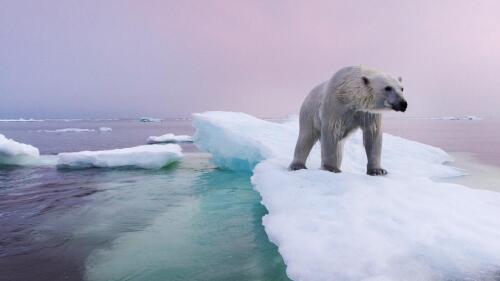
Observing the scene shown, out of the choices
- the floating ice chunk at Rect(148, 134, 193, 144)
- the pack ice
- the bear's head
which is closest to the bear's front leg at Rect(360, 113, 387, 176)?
the bear's head

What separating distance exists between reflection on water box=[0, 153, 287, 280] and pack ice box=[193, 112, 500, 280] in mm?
577

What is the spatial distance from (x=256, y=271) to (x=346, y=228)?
3.22ft

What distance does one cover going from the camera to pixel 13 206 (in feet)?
19.1

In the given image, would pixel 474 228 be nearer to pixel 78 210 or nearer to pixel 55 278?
pixel 55 278

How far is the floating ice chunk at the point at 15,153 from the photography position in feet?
38.1

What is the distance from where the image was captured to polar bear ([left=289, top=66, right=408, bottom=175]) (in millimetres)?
3807

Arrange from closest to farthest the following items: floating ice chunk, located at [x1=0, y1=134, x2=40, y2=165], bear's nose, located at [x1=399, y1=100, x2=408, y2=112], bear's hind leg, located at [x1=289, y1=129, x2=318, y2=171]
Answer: bear's nose, located at [x1=399, y1=100, x2=408, y2=112], bear's hind leg, located at [x1=289, y1=129, x2=318, y2=171], floating ice chunk, located at [x1=0, y1=134, x2=40, y2=165]

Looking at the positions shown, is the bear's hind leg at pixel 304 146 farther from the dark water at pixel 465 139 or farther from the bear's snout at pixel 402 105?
the dark water at pixel 465 139

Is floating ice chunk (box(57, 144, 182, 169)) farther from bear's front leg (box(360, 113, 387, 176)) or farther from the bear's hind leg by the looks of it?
bear's front leg (box(360, 113, 387, 176))

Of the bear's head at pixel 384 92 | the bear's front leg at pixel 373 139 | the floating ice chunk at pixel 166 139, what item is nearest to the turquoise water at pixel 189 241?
the bear's front leg at pixel 373 139

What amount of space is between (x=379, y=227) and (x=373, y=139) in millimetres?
2057

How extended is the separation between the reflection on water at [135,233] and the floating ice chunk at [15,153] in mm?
4605

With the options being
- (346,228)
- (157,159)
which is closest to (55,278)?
(346,228)

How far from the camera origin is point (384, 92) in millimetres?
3781
